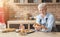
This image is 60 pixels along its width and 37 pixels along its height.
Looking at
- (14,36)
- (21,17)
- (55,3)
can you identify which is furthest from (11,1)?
(14,36)

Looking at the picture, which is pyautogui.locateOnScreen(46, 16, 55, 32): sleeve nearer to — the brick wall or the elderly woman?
the elderly woman

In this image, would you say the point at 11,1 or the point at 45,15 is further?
the point at 11,1

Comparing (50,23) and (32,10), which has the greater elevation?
(32,10)

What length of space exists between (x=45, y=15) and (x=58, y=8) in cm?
178

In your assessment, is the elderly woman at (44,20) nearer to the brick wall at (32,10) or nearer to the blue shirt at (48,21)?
the blue shirt at (48,21)

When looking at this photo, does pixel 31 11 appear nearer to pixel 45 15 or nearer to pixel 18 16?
pixel 18 16

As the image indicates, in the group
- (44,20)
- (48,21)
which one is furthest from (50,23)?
(44,20)

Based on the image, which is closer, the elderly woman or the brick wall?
the elderly woman

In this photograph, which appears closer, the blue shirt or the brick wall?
the blue shirt

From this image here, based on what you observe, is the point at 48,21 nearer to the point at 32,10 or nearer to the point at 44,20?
the point at 44,20

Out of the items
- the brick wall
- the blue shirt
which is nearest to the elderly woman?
the blue shirt

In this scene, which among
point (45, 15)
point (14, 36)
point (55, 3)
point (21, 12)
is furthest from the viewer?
point (21, 12)

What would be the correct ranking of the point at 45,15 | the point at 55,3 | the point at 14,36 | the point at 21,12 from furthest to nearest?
the point at 21,12, the point at 55,3, the point at 45,15, the point at 14,36

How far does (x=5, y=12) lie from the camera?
183 inches
